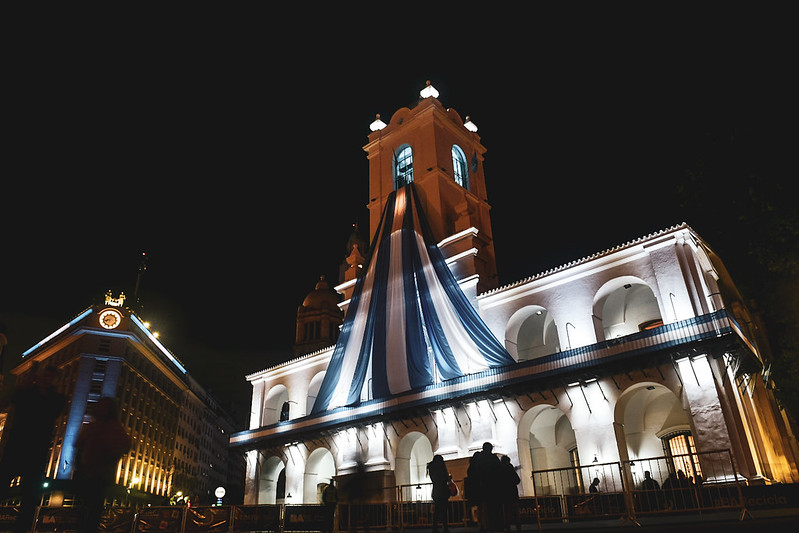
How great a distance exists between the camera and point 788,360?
1833cm

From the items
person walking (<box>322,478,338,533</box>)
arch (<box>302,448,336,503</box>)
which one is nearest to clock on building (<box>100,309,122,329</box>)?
arch (<box>302,448,336,503</box>)

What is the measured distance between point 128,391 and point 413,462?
42.3 metres

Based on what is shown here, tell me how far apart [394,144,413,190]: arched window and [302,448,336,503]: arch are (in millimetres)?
16863

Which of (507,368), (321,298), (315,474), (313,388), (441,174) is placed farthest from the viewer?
(321,298)

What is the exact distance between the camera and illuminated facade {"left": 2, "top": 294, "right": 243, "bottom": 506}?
53.8 metres

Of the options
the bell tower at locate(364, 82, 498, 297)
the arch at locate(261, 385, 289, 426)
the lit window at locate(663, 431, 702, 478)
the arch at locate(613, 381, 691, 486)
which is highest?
the bell tower at locate(364, 82, 498, 297)

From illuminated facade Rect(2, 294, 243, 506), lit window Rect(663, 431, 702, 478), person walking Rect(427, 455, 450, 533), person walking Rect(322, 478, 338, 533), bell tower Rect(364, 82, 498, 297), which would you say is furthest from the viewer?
illuminated facade Rect(2, 294, 243, 506)

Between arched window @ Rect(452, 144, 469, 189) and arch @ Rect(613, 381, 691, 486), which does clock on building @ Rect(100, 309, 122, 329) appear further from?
arch @ Rect(613, 381, 691, 486)

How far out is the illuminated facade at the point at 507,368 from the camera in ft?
65.5

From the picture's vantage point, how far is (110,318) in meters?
60.2

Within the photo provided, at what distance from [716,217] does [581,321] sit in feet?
25.4

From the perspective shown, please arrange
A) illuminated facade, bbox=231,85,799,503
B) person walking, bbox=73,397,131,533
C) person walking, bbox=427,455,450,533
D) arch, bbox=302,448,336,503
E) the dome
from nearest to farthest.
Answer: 1. person walking, bbox=73,397,131,533
2. person walking, bbox=427,455,450,533
3. illuminated facade, bbox=231,85,799,503
4. arch, bbox=302,448,336,503
5. the dome

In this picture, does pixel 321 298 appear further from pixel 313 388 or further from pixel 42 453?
pixel 42 453

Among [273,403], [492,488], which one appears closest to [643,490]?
[492,488]
